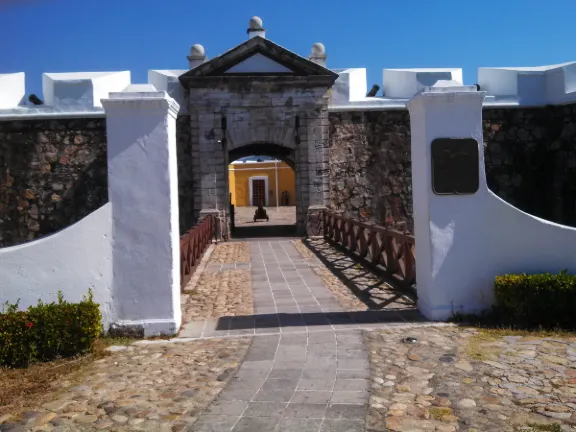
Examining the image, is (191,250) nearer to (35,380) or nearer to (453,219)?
(453,219)

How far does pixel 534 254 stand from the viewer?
203 inches

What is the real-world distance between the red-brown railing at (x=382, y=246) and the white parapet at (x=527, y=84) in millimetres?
5757

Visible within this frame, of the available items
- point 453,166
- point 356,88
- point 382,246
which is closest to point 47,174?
point 356,88

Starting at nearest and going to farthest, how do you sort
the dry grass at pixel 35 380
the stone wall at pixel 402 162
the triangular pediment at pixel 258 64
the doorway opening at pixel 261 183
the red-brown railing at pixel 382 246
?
1. the dry grass at pixel 35 380
2. the red-brown railing at pixel 382 246
3. the triangular pediment at pixel 258 64
4. the stone wall at pixel 402 162
5. the doorway opening at pixel 261 183

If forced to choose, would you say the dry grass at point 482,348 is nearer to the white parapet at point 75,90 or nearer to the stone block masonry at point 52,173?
the stone block masonry at point 52,173

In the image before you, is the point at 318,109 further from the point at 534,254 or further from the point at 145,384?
the point at 145,384

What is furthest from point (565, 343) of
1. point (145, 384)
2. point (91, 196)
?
point (91, 196)

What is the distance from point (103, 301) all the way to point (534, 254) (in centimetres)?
399

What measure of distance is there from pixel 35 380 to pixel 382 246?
504cm

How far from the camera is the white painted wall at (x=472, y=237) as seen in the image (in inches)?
202

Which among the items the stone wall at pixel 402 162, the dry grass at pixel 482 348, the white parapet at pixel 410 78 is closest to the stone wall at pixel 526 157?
the stone wall at pixel 402 162

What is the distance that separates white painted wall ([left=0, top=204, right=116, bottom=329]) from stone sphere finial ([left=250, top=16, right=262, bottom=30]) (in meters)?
9.63

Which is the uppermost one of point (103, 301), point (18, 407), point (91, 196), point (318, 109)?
point (318, 109)

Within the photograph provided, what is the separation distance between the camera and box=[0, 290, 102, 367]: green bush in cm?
423
